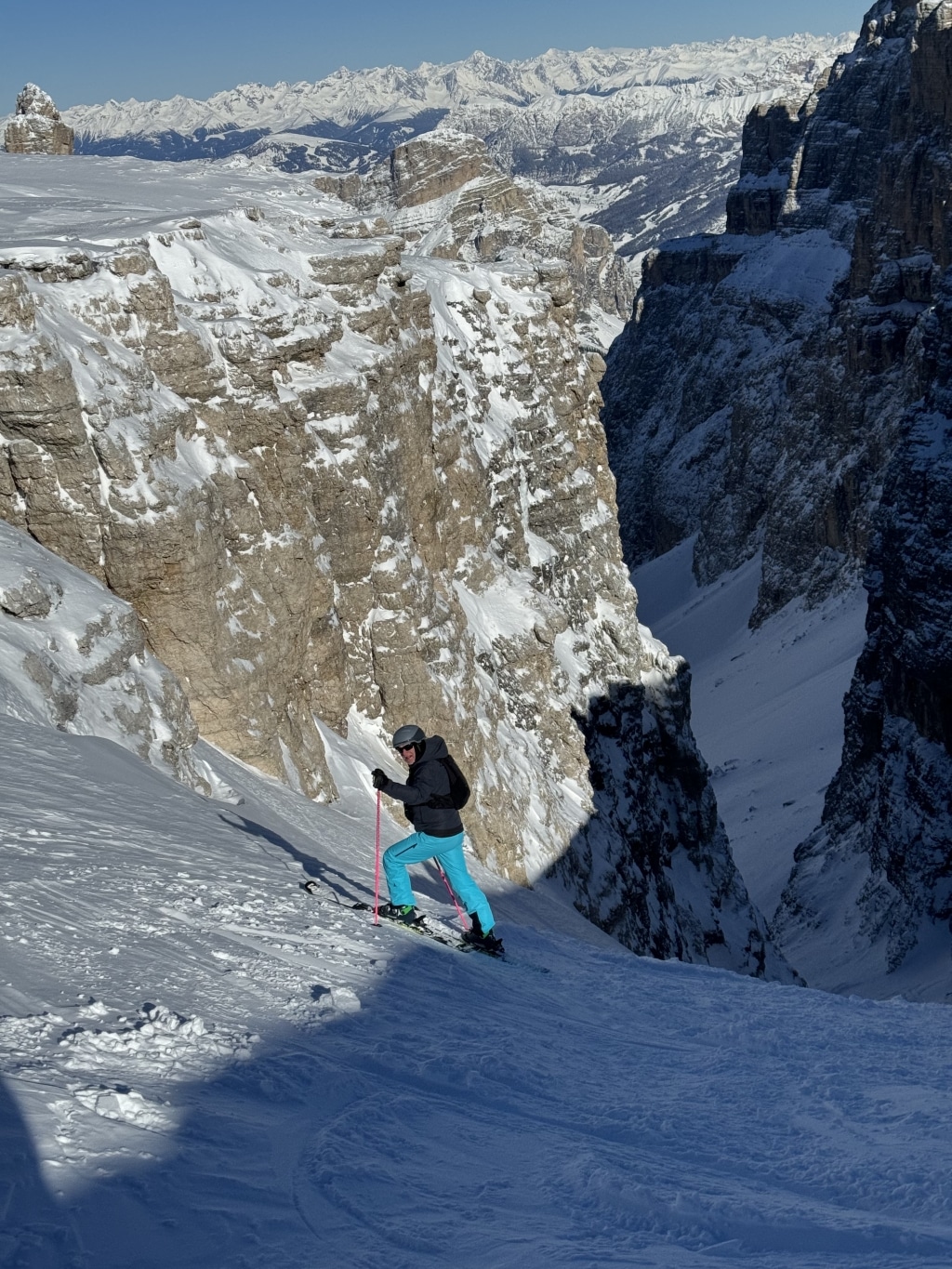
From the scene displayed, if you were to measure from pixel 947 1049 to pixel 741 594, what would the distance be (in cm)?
10999

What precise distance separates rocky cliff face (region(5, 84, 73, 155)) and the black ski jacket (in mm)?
39225

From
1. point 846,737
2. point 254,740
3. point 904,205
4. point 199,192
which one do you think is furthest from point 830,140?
point 254,740

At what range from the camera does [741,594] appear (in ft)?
384

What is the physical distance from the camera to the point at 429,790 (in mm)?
10570

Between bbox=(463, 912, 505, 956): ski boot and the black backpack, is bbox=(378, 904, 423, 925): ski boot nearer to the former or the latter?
bbox=(463, 912, 505, 956): ski boot

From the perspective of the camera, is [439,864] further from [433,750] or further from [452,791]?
[433,750]

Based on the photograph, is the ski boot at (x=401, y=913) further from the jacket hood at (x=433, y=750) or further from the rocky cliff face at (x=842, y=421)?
the rocky cliff face at (x=842, y=421)

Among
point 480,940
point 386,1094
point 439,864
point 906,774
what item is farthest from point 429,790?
point 906,774

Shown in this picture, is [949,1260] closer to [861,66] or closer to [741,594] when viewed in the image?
[741,594]

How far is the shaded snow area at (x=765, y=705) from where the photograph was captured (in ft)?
228

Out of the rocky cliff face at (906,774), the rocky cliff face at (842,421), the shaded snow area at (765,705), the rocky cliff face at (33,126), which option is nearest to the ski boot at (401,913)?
the rocky cliff face at (33,126)

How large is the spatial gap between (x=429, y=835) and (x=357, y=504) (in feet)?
52.2

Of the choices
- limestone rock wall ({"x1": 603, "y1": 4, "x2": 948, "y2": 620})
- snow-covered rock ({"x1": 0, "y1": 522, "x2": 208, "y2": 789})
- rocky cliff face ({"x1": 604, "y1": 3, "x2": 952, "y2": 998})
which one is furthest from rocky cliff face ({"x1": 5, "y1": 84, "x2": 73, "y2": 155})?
limestone rock wall ({"x1": 603, "y1": 4, "x2": 948, "y2": 620})

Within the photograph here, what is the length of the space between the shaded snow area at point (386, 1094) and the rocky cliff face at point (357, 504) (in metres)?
8.11
